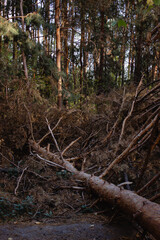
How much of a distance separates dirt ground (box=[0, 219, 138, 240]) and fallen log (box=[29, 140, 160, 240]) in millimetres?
299

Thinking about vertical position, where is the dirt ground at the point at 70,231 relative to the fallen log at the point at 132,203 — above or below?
below

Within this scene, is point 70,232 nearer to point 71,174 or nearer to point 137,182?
point 137,182

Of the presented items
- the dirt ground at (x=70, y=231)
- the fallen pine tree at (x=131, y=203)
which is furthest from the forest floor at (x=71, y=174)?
the fallen pine tree at (x=131, y=203)

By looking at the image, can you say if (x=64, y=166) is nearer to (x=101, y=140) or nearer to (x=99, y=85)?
(x=101, y=140)

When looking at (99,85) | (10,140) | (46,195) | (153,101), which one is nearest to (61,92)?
(99,85)

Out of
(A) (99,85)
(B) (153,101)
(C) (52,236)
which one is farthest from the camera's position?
(A) (99,85)

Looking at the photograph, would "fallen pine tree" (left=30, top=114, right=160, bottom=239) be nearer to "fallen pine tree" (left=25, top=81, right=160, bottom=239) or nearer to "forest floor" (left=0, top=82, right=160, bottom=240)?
"fallen pine tree" (left=25, top=81, right=160, bottom=239)

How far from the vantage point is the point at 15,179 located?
445 centimetres

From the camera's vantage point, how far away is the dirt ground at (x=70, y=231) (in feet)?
→ 7.84

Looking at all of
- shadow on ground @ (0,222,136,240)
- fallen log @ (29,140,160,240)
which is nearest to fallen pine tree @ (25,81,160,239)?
fallen log @ (29,140,160,240)

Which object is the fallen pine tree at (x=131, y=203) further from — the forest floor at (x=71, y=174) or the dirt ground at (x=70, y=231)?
the dirt ground at (x=70, y=231)

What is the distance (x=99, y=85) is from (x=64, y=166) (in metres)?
10.2

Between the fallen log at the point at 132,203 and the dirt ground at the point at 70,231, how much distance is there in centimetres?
30

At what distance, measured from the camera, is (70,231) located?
8.39 feet
